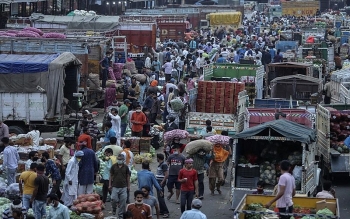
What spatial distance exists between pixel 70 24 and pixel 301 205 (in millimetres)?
30533

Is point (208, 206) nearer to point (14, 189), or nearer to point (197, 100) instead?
point (14, 189)

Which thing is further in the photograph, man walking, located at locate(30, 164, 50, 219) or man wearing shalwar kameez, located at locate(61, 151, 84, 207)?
man wearing shalwar kameez, located at locate(61, 151, 84, 207)

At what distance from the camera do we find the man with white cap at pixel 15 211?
14.2m

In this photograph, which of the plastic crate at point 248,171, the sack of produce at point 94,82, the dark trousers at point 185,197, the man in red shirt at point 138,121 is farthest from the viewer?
the sack of produce at point 94,82

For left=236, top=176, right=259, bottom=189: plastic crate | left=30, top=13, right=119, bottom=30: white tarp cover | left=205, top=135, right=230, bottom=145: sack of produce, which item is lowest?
left=236, top=176, right=259, bottom=189: plastic crate

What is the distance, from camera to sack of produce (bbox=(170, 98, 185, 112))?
25188 mm

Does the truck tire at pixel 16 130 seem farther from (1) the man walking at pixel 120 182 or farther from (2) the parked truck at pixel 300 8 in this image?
(2) the parked truck at pixel 300 8

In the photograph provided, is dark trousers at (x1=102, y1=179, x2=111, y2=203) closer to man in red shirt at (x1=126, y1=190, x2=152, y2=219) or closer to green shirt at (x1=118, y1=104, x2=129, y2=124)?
man in red shirt at (x1=126, y1=190, x2=152, y2=219)

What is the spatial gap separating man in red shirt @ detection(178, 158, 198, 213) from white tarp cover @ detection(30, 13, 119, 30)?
2744cm

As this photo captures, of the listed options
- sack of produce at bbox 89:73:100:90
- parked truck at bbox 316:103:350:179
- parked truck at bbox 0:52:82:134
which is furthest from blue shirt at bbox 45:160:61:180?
sack of produce at bbox 89:73:100:90

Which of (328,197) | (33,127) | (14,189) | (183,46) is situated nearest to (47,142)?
(33,127)

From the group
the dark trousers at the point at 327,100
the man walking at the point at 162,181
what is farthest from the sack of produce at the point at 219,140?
the dark trousers at the point at 327,100

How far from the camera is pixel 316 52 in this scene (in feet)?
141

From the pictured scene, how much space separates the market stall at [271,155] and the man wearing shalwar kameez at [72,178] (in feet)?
9.41
